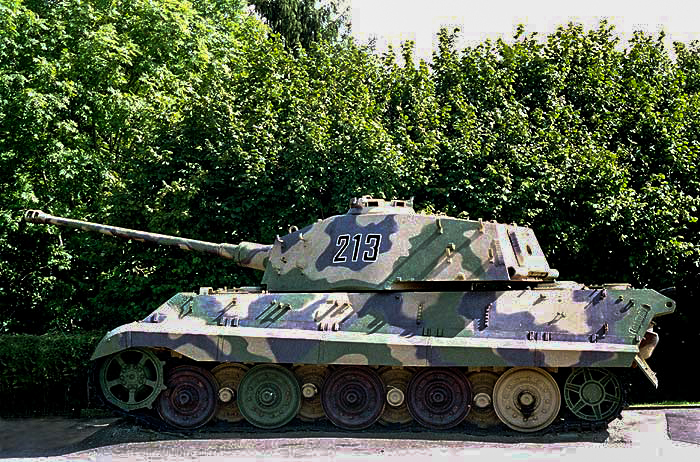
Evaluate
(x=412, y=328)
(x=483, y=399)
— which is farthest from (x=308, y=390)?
(x=483, y=399)

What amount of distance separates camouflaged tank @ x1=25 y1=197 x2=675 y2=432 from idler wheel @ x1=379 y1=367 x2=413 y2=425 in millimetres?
22

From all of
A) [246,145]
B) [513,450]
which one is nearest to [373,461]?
[513,450]

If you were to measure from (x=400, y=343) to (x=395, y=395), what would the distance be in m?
1.02

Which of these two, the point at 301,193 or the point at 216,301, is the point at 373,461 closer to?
the point at 216,301

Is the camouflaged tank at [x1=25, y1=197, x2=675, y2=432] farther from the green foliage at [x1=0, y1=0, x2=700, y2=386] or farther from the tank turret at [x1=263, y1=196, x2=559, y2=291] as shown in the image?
the green foliage at [x1=0, y1=0, x2=700, y2=386]

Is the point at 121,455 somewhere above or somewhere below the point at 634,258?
below

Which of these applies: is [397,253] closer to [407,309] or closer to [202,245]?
[407,309]

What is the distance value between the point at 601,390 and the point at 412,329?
2947mm

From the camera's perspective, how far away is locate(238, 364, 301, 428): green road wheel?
45.3 ft

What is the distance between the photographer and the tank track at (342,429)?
13141mm

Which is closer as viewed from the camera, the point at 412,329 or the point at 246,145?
the point at 412,329

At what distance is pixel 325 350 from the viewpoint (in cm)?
1327

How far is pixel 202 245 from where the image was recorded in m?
Result: 16.0

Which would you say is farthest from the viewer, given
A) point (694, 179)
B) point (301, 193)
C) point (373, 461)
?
point (694, 179)
